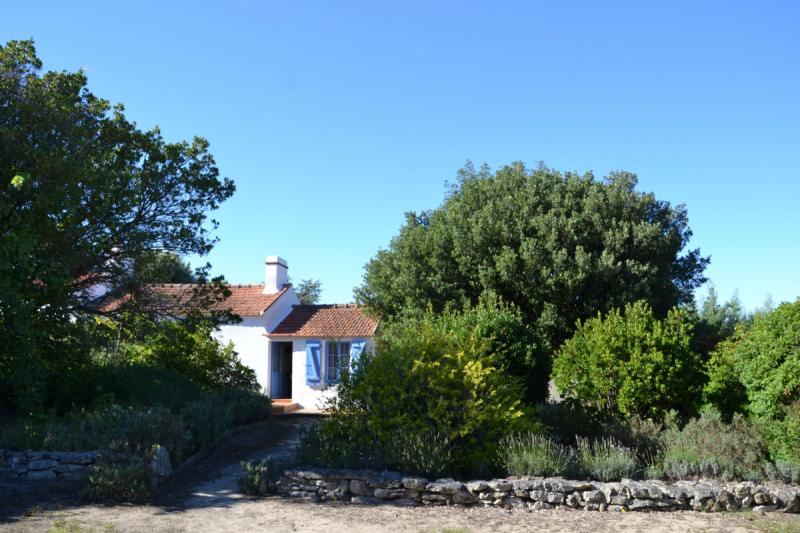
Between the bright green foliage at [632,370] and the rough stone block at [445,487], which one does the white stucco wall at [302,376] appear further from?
the rough stone block at [445,487]

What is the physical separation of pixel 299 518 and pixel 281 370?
53.0ft

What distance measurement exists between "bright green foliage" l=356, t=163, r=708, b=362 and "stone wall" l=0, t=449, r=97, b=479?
1049cm

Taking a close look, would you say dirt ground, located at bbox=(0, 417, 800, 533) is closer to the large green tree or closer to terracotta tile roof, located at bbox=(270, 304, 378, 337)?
the large green tree

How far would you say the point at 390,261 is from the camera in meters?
19.7

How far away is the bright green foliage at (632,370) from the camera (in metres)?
10.9

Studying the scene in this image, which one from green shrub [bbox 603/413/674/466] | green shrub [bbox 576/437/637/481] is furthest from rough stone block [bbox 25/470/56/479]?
green shrub [bbox 603/413/674/466]

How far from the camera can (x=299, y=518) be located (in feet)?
24.3

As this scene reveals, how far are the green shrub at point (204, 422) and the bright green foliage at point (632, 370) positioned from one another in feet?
20.9

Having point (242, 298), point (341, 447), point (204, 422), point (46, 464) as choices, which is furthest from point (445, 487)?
point (242, 298)

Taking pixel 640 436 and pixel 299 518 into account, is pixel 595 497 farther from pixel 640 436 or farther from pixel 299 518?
pixel 299 518

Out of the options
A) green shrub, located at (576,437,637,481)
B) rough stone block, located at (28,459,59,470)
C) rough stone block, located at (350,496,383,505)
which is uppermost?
rough stone block, located at (28,459,59,470)

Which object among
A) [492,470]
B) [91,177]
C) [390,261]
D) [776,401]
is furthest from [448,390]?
[390,261]

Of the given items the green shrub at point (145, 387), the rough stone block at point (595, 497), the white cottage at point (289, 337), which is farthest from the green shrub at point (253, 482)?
the white cottage at point (289, 337)

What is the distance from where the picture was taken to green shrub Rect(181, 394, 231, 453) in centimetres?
1102
